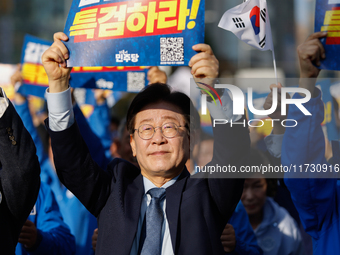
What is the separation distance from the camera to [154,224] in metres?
1.90

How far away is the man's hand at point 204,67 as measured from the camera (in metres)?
1.90

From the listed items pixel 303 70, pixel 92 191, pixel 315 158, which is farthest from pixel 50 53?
pixel 315 158

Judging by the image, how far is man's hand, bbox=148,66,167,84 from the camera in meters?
3.59

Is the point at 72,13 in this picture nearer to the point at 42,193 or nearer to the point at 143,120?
the point at 143,120

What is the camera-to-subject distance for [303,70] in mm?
2109

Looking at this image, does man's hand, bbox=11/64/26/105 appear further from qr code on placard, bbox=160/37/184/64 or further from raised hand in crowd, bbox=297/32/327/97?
raised hand in crowd, bbox=297/32/327/97

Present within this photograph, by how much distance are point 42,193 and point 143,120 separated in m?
1.34

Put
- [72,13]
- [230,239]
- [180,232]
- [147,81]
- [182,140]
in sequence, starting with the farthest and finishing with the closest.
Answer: [147,81] → [230,239] → [72,13] → [182,140] → [180,232]

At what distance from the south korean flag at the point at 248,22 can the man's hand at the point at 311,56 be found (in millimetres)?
218

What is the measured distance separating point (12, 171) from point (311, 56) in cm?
150

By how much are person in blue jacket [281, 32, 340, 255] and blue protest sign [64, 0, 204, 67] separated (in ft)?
1.84

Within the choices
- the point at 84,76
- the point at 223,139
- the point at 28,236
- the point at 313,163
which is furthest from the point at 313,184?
the point at 84,76

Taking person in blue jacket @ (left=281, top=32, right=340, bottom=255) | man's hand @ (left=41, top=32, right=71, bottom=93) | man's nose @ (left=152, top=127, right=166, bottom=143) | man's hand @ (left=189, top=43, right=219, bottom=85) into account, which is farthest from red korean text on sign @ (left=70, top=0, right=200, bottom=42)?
person in blue jacket @ (left=281, top=32, right=340, bottom=255)

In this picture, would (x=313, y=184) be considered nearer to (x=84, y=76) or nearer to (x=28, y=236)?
(x=28, y=236)
